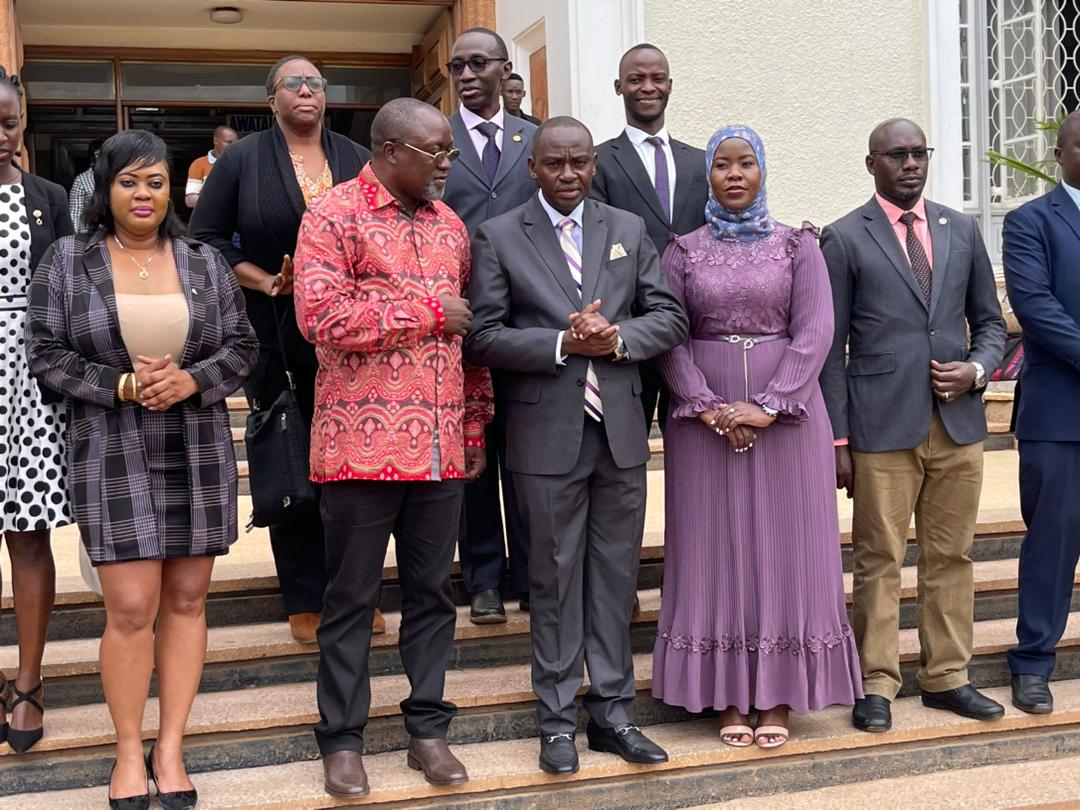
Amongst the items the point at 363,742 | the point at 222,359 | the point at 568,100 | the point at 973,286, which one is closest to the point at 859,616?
the point at 973,286

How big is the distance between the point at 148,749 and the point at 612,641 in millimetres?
1540

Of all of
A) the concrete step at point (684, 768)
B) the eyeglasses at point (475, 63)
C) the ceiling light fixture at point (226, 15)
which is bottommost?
the concrete step at point (684, 768)

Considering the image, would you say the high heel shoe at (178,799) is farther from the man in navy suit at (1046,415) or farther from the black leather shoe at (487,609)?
the man in navy suit at (1046,415)

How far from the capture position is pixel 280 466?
4.32 metres

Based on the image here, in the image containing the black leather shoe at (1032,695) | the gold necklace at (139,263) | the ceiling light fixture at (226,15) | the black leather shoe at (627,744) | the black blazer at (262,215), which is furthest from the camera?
the ceiling light fixture at (226,15)

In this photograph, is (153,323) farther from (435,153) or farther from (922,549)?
(922,549)

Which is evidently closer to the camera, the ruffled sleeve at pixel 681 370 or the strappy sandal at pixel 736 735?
the ruffled sleeve at pixel 681 370

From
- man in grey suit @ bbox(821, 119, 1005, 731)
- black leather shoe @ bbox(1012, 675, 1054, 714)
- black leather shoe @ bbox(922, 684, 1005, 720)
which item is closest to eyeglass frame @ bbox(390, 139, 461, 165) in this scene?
man in grey suit @ bbox(821, 119, 1005, 731)

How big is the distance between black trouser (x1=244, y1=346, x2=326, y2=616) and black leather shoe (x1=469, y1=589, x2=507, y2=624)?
573 millimetres

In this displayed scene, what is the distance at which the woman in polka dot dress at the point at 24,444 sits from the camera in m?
4.01

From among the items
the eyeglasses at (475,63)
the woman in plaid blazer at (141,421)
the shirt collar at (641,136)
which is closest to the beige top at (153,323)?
the woman in plaid blazer at (141,421)

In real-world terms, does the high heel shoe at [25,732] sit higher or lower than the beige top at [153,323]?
lower

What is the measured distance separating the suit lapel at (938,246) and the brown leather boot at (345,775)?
2432 millimetres

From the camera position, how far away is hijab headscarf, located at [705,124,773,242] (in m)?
4.34
